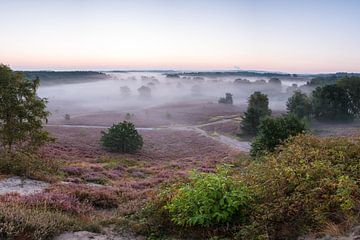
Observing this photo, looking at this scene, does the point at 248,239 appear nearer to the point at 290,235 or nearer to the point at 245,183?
the point at 290,235

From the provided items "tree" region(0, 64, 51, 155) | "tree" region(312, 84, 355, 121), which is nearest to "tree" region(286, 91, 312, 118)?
"tree" region(312, 84, 355, 121)

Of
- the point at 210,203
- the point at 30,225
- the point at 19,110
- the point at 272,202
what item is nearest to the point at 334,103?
the point at 19,110

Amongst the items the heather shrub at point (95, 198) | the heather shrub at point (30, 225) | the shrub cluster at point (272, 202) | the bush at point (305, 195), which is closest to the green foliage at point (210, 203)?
the shrub cluster at point (272, 202)

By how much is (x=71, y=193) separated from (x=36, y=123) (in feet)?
57.6

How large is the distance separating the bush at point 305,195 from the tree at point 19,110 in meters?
23.5

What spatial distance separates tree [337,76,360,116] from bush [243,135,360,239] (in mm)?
84019

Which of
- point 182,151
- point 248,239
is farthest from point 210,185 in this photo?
point 182,151

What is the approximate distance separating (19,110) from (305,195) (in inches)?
1027

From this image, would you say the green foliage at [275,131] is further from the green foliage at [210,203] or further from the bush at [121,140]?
the bush at [121,140]

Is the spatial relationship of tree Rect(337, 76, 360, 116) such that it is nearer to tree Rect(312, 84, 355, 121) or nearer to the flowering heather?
tree Rect(312, 84, 355, 121)

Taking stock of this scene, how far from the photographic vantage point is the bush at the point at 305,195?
7.90 metres

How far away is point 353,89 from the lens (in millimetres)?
87438

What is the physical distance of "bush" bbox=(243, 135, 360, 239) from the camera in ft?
25.9

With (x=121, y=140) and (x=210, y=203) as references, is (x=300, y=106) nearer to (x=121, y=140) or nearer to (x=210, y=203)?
(x=121, y=140)
